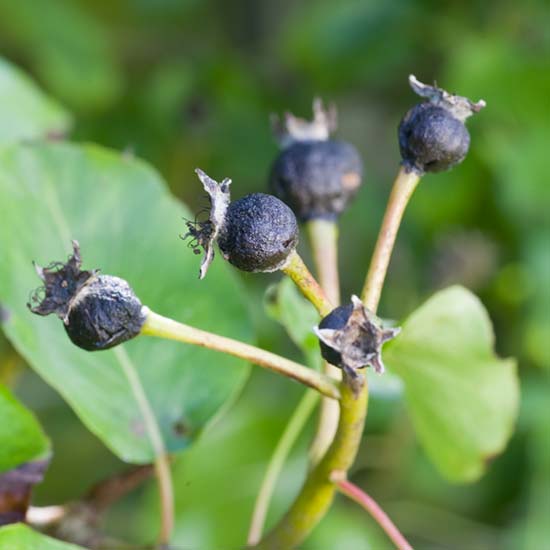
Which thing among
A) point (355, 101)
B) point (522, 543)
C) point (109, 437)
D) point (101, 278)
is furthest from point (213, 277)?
point (355, 101)

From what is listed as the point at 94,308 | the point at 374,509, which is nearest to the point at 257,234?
the point at 94,308

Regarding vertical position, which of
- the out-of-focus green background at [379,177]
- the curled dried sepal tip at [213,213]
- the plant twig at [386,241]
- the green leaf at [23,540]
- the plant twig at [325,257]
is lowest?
the green leaf at [23,540]

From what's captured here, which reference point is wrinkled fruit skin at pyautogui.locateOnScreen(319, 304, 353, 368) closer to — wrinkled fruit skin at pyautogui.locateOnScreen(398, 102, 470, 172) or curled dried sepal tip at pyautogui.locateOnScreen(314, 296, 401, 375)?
curled dried sepal tip at pyautogui.locateOnScreen(314, 296, 401, 375)

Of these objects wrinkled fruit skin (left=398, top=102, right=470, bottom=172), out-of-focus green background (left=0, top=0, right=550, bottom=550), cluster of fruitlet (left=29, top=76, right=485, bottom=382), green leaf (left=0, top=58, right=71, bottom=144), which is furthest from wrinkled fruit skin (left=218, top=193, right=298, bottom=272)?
out-of-focus green background (left=0, top=0, right=550, bottom=550)

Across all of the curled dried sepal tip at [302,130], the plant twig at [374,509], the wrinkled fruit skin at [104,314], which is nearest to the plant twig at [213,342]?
the wrinkled fruit skin at [104,314]

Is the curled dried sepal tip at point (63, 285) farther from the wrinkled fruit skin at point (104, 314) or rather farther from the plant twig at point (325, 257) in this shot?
the plant twig at point (325, 257)

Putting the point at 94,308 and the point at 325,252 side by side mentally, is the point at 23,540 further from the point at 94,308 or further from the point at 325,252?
the point at 325,252
